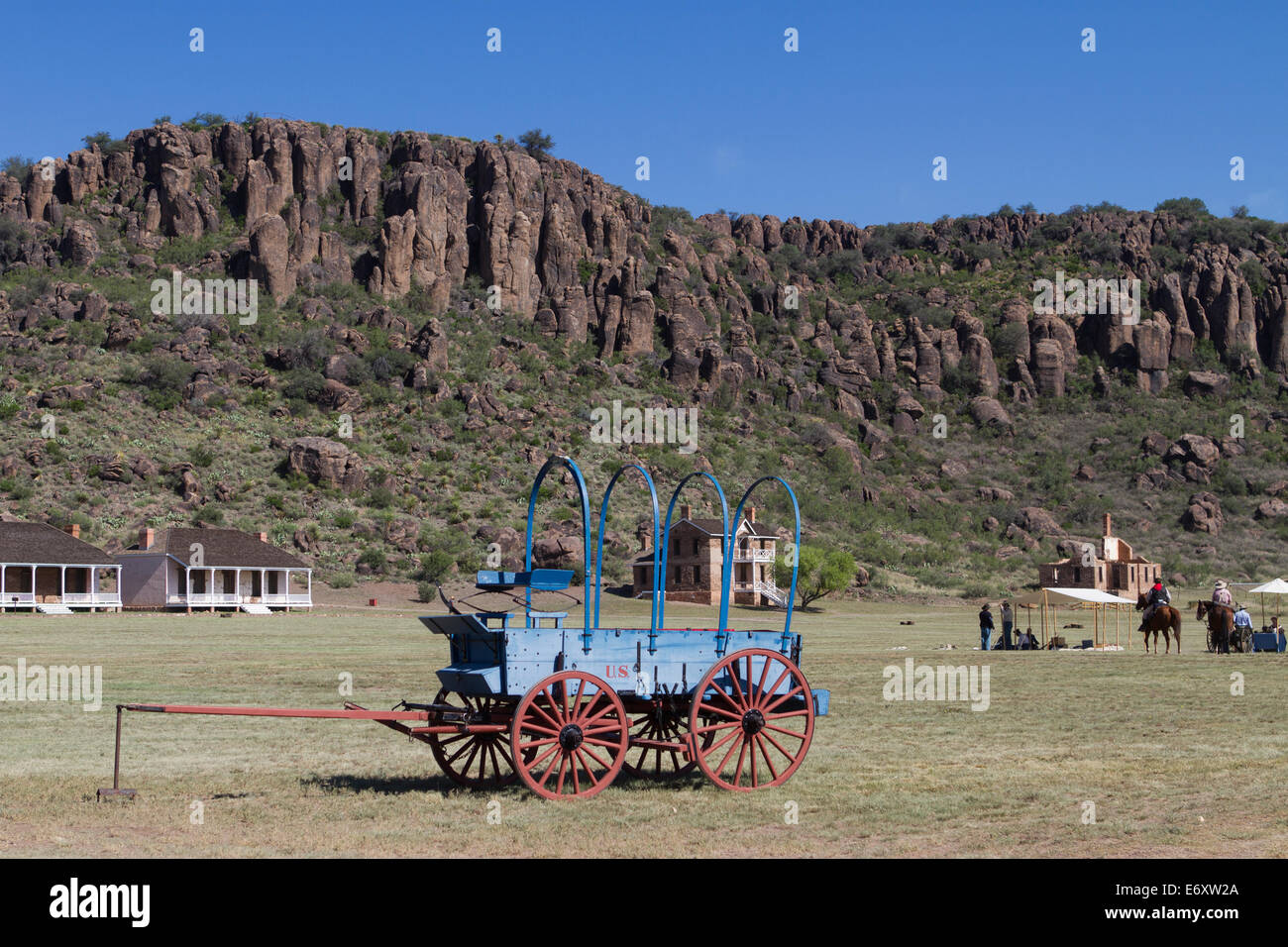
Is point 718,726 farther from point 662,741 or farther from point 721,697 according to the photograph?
point 662,741

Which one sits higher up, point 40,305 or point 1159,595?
point 40,305

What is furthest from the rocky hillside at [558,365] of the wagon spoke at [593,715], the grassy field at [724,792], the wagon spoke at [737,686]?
Answer: the wagon spoke at [593,715]

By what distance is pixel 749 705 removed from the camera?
13.0 metres

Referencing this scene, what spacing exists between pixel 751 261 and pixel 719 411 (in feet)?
125

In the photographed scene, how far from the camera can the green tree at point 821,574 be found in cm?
7669

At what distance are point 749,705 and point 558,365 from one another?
101 meters

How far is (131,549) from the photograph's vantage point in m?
68.5

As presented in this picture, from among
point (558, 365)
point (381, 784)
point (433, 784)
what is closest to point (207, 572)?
point (558, 365)

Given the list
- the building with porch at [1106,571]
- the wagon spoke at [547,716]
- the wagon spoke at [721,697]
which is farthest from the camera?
the building with porch at [1106,571]

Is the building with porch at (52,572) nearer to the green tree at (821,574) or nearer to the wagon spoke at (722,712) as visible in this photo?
the green tree at (821,574)

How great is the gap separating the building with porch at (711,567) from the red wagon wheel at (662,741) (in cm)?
6222

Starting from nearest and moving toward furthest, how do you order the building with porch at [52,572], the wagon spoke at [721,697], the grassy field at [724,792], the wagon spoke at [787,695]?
the grassy field at [724,792], the wagon spoke at [721,697], the wagon spoke at [787,695], the building with porch at [52,572]
